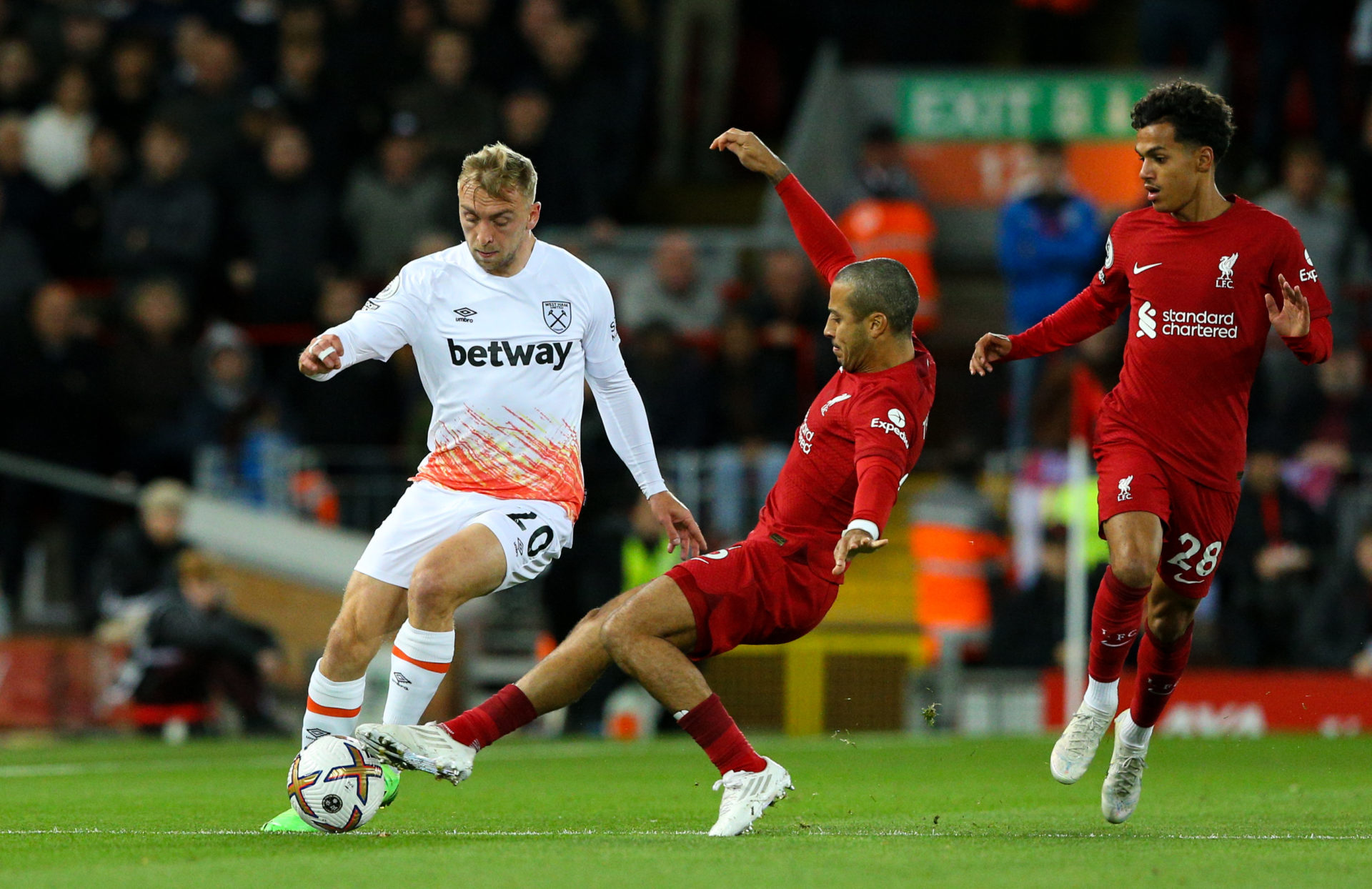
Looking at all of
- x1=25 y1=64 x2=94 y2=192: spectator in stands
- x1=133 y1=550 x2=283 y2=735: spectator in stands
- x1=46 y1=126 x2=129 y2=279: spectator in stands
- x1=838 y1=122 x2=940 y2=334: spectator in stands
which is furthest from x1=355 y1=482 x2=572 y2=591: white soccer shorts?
x1=25 y1=64 x2=94 y2=192: spectator in stands

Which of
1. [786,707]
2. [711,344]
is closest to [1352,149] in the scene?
[711,344]

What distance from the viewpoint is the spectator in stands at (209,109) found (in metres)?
16.7

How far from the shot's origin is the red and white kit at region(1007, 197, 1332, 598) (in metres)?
7.62

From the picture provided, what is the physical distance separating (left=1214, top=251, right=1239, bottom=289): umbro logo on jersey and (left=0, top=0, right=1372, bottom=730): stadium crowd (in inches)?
258

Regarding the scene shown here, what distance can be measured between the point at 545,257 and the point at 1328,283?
9.56m

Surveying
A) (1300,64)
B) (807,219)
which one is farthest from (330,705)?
(1300,64)

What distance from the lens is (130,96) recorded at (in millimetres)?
17188

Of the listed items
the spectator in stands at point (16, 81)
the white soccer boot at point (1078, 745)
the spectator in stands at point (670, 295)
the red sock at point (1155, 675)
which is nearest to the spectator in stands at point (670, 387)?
the spectator in stands at point (670, 295)

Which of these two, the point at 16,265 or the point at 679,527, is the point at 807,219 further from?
the point at 16,265

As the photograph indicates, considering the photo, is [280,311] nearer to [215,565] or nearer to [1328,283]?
[215,565]

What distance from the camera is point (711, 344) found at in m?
16.2

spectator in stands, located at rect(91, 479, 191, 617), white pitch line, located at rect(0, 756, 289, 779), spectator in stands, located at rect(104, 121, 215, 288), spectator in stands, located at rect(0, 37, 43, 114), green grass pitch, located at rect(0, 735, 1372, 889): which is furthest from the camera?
spectator in stands, located at rect(0, 37, 43, 114)

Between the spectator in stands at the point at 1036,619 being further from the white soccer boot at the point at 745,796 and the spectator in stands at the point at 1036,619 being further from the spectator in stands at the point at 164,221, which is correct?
the white soccer boot at the point at 745,796

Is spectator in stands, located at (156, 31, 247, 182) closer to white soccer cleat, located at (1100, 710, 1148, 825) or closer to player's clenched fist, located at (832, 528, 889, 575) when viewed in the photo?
white soccer cleat, located at (1100, 710, 1148, 825)
